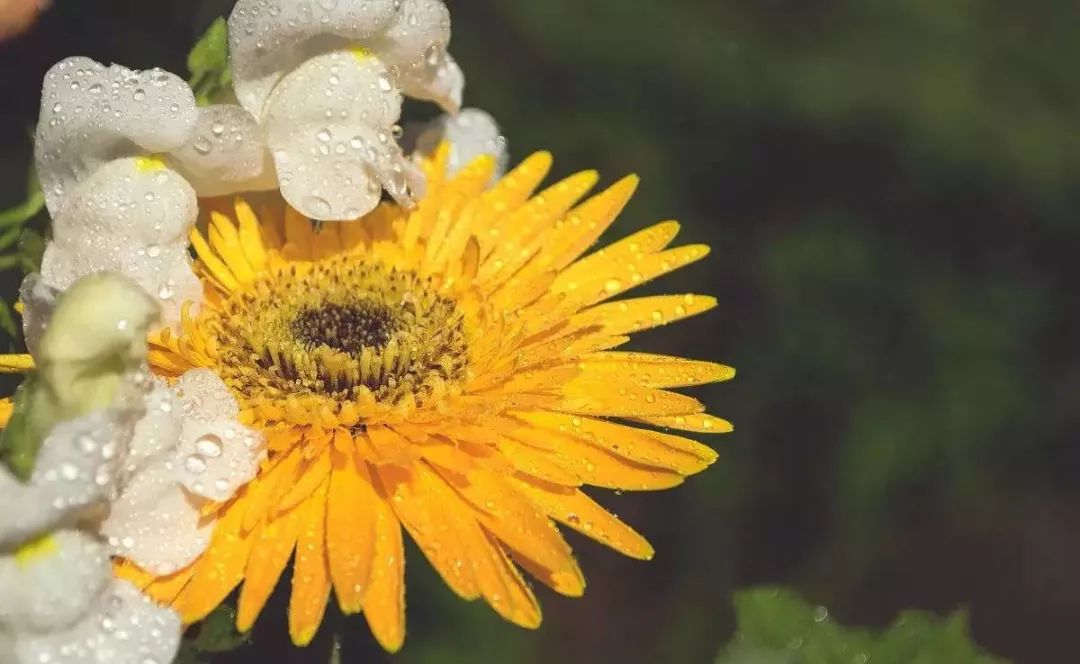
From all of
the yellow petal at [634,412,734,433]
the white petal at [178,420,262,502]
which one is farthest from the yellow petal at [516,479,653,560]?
the white petal at [178,420,262,502]

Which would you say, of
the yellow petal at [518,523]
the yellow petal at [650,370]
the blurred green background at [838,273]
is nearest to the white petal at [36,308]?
the yellow petal at [518,523]

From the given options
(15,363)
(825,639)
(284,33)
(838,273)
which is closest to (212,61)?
(284,33)

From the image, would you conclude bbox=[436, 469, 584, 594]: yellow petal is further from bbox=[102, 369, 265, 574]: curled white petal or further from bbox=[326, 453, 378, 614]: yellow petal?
bbox=[102, 369, 265, 574]: curled white petal

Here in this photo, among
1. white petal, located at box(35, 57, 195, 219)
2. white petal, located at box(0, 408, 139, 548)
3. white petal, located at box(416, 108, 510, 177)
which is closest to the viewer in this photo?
white petal, located at box(0, 408, 139, 548)

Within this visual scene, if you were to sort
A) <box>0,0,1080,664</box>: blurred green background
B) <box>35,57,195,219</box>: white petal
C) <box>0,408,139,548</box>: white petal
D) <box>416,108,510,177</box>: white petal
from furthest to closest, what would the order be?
<box>0,0,1080,664</box>: blurred green background, <box>416,108,510,177</box>: white petal, <box>35,57,195,219</box>: white petal, <box>0,408,139,548</box>: white petal

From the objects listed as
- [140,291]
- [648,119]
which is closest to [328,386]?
[140,291]

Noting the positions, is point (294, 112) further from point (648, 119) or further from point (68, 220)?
point (648, 119)
